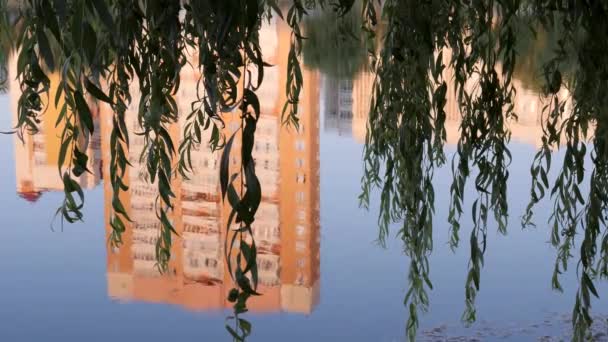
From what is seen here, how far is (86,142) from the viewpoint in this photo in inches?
49.4

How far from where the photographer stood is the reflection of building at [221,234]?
528 cm

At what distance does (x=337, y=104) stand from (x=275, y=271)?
292 cm

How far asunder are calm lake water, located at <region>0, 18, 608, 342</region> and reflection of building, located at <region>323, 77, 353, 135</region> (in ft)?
2.04

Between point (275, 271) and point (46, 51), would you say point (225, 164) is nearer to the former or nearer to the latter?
point (46, 51)

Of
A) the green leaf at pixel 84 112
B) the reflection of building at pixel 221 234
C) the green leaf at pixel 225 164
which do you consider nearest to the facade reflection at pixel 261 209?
the reflection of building at pixel 221 234

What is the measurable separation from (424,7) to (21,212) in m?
5.28

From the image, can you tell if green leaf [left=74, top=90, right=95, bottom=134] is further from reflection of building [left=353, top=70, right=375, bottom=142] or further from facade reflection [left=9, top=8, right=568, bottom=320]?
reflection of building [left=353, top=70, right=375, bottom=142]

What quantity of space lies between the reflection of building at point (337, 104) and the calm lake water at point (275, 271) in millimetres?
623

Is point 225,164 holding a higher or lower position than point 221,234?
higher

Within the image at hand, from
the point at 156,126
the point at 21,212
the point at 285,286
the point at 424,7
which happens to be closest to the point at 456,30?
the point at 424,7

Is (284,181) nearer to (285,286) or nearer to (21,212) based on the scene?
(21,212)

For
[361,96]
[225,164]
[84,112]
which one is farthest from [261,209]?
[225,164]

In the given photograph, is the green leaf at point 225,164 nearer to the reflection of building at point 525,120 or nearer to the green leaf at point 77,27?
the green leaf at point 77,27

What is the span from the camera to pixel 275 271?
6414 millimetres
